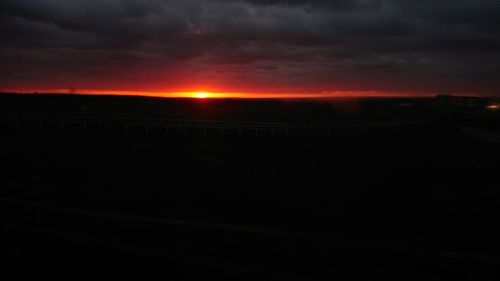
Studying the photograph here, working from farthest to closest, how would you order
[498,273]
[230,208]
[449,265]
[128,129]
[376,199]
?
[128,129], [376,199], [230,208], [449,265], [498,273]

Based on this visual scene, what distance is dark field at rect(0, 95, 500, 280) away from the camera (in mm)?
4633

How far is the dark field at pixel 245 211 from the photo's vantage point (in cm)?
463

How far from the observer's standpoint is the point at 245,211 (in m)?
10.0

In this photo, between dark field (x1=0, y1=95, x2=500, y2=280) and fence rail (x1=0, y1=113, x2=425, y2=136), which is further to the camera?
fence rail (x1=0, y1=113, x2=425, y2=136)

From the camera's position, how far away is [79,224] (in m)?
6.54

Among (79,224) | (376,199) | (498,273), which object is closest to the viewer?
(498,273)

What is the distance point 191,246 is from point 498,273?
4384mm

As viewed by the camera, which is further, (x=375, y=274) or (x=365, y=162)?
(x=365, y=162)

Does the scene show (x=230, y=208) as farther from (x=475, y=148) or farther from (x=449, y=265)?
(x=475, y=148)

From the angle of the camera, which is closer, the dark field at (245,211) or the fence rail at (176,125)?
the dark field at (245,211)

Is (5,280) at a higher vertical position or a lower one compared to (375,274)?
higher

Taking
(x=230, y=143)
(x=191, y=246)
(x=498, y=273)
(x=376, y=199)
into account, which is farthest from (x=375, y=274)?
(x=230, y=143)

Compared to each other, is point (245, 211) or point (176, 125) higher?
point (176, 125)

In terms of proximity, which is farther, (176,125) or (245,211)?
(176,125)
